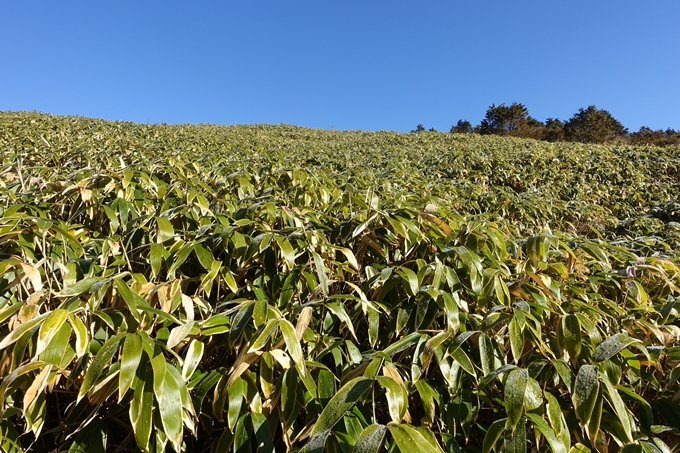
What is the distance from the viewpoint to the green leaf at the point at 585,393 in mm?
786

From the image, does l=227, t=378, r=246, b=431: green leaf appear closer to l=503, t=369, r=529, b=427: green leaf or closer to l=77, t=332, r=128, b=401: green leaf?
l=77, t=332, r=128, b=401: green leaf

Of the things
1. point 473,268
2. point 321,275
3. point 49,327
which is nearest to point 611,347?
point 473,268

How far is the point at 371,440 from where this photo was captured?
672 mm

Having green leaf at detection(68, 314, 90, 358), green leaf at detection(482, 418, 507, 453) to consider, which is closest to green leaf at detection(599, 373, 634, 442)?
green leaf at detection(482, 418, 507, 453)

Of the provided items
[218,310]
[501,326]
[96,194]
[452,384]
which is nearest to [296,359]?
[452,384]

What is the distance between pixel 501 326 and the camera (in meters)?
1.15

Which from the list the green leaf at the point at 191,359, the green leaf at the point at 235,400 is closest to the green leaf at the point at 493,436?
the green leaf at the point at 235,400

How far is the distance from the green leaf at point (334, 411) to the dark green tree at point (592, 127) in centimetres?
2779

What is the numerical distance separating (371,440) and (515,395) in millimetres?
346

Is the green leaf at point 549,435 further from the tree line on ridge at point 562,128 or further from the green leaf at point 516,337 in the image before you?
the tree line on ridge at point 562,128

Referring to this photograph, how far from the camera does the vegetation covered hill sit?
0.81m

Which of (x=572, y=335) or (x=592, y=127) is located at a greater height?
(x=592, y=127)

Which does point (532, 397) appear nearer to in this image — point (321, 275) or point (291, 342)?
point (291, 342)

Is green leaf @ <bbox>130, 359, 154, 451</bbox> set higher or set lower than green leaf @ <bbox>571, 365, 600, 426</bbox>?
lower
